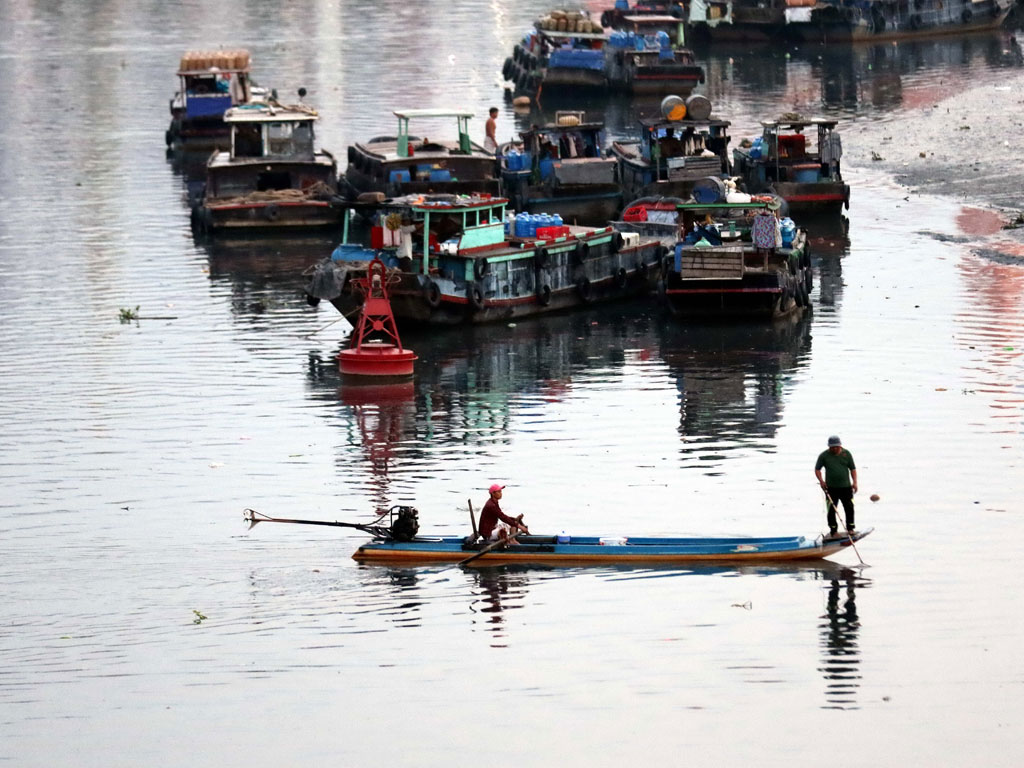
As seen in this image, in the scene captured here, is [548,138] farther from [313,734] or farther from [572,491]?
[313,734]

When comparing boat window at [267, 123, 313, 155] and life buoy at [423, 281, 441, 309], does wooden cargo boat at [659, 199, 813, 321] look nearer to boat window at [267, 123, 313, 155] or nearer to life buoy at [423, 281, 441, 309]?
life buoy at [423, 281, 441, 309]

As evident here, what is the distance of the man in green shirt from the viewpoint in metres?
21.2

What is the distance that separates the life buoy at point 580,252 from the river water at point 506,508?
3.79 feet

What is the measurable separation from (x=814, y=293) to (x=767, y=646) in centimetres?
1898

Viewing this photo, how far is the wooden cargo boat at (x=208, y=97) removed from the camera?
5531 cm

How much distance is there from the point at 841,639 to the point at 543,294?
16.4m

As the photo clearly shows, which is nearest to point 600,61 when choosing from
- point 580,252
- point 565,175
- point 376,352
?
point 565,175

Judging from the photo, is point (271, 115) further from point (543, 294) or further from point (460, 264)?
point (460, 264)

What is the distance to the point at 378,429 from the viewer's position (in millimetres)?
28016

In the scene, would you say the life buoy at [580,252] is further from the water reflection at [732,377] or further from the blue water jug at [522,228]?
the water reflection at [732,377]

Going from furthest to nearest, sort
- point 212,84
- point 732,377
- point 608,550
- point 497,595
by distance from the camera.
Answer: point 212,84, point 732,377, point 608,550, point 497,595

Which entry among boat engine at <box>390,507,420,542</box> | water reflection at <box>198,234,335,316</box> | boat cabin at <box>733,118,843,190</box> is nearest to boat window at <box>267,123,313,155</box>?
water reflection at <box>198,234,335,316</box>

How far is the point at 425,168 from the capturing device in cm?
4350

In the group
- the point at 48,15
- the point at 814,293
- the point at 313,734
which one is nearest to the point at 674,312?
the point at 814,293
